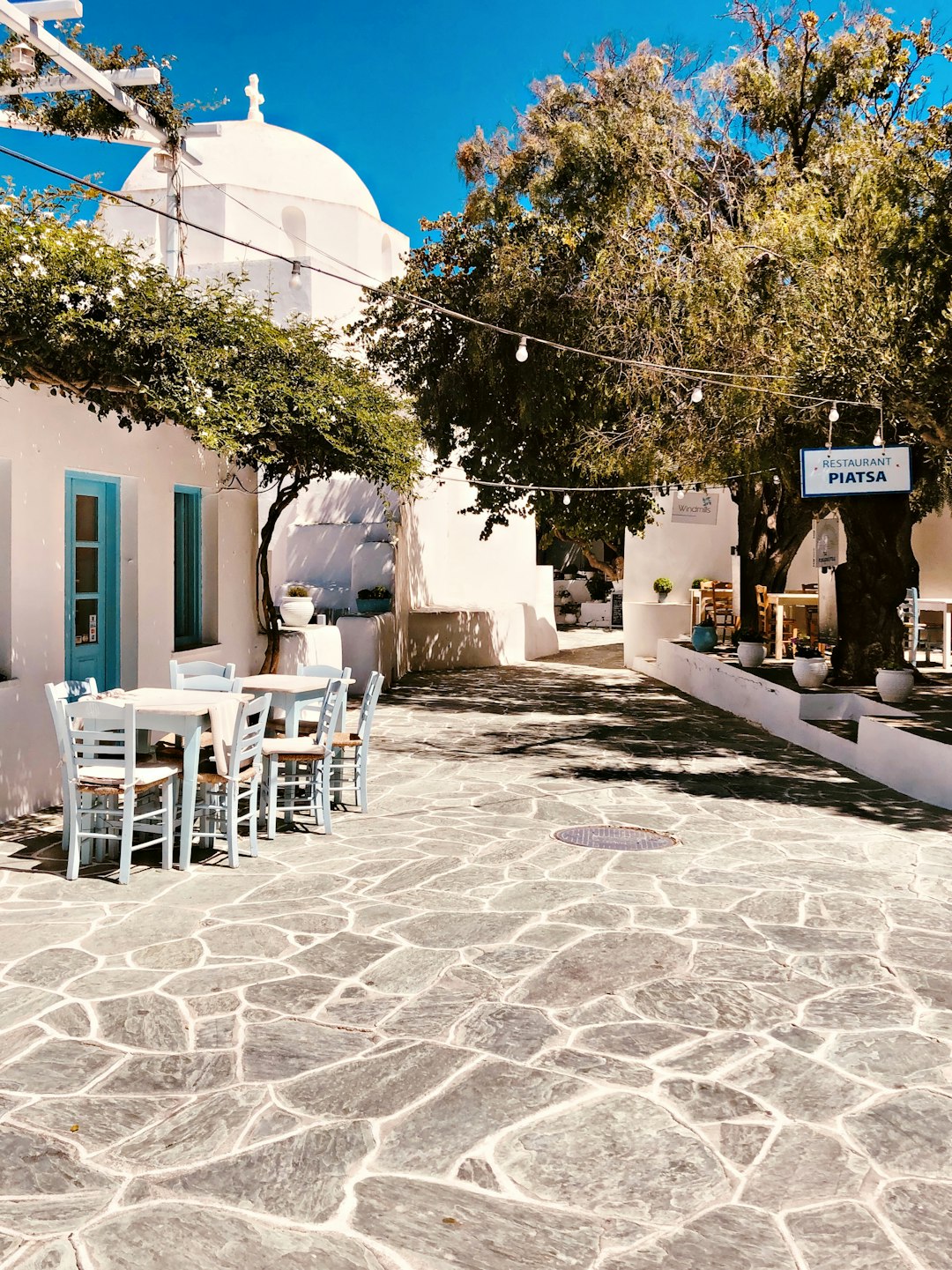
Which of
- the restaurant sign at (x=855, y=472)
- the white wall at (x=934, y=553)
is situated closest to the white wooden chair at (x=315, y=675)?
the restaurant sign at (x=855, y=472)

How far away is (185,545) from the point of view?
10.7 metres

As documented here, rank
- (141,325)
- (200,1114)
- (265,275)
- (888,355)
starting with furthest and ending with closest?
(265,275), (888,355), (141,325), (200,1114)

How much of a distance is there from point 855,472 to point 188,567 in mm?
6874

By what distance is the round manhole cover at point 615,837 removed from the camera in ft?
23.4

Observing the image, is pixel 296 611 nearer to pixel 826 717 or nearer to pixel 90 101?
pixel 826 717

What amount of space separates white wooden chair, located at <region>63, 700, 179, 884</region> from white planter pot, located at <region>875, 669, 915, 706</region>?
8216 millimetres

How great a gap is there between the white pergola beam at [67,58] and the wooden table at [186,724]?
4911mm

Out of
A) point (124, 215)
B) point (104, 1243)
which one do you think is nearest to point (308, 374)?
point (104, 1243)

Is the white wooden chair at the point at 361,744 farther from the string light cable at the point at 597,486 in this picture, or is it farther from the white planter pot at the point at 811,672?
the string light cable at the point at 597,486

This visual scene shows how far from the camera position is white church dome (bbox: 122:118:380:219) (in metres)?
21.0

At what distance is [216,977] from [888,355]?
8.85m

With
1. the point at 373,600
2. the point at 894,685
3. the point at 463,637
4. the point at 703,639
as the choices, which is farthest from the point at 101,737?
the point at 463,637

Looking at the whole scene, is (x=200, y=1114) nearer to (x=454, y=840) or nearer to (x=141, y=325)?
(x=454, y=840)

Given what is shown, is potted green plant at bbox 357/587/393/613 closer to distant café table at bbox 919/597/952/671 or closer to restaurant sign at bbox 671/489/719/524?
restaurant sign at bbox 671/489/719/524
